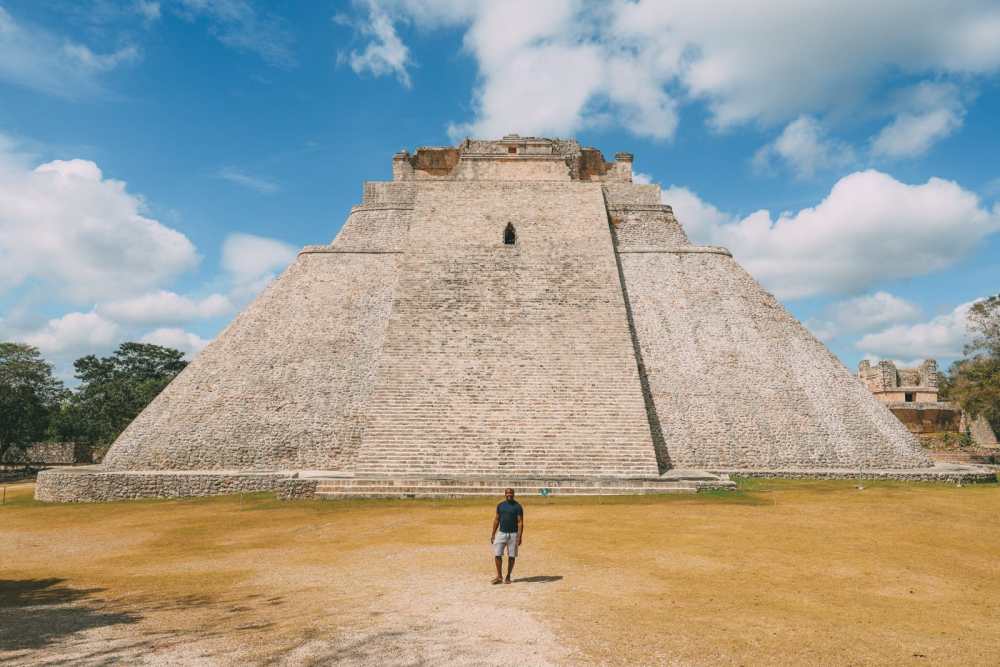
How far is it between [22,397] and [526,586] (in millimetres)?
28788

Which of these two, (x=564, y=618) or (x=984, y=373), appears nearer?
(x=564, y=618)

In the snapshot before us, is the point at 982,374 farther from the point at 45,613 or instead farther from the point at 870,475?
the point at 45,613

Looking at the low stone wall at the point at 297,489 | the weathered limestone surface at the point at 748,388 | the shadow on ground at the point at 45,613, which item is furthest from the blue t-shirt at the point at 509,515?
the weathered limestone surface at the point at 748,388

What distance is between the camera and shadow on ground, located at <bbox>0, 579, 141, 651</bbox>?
4785 millimetres

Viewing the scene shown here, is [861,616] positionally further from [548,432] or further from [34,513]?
[34,513]

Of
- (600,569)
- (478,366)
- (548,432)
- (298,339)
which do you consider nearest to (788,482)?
(548,432)

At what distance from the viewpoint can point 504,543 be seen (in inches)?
248

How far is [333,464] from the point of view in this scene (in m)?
14.5

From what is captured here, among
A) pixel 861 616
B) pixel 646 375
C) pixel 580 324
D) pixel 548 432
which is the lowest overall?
pixel 861 616

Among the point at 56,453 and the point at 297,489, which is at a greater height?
the point at 56,453

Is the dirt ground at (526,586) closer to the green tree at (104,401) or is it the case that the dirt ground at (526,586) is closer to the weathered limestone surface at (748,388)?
the weathered limestone surface at (748,388)

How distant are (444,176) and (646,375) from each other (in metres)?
14.7

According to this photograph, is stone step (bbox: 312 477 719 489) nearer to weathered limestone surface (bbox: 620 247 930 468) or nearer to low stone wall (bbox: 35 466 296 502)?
low stone wall (bbox: 35 466 296 502)

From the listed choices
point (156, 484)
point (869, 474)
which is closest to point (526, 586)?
point (156, 484)
